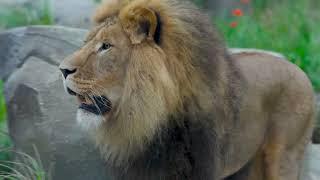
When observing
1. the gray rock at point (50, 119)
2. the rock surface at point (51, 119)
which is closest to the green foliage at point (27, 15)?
the rock surface at point (51, 119)

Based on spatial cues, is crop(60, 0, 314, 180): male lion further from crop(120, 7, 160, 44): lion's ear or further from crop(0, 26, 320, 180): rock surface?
crop(0, 26, 320, 180): rock surface

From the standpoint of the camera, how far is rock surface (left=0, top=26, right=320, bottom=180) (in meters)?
4.36

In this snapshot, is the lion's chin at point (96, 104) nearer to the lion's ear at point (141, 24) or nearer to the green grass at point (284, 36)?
the lion's ear at point (141, 24)

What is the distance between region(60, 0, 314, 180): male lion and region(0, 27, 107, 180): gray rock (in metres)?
0.61

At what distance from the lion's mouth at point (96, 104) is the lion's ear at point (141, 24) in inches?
12.2

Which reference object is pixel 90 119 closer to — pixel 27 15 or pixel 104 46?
pixel 104 46

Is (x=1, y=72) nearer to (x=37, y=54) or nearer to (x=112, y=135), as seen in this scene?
(x=37, y=54)

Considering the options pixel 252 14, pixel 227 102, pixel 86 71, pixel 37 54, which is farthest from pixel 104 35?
pixel 252 14

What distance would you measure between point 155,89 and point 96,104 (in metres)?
0.30

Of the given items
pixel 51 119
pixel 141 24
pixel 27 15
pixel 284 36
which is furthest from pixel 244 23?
pixel 141 24

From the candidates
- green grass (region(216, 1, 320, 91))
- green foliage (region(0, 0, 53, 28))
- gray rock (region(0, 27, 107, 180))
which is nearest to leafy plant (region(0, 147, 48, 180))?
gray rock (region(0, 27, 107, 180))

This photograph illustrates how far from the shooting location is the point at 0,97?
5.69 m

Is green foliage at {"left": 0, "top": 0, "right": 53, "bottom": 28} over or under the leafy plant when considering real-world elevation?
under

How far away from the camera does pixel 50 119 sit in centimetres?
439
